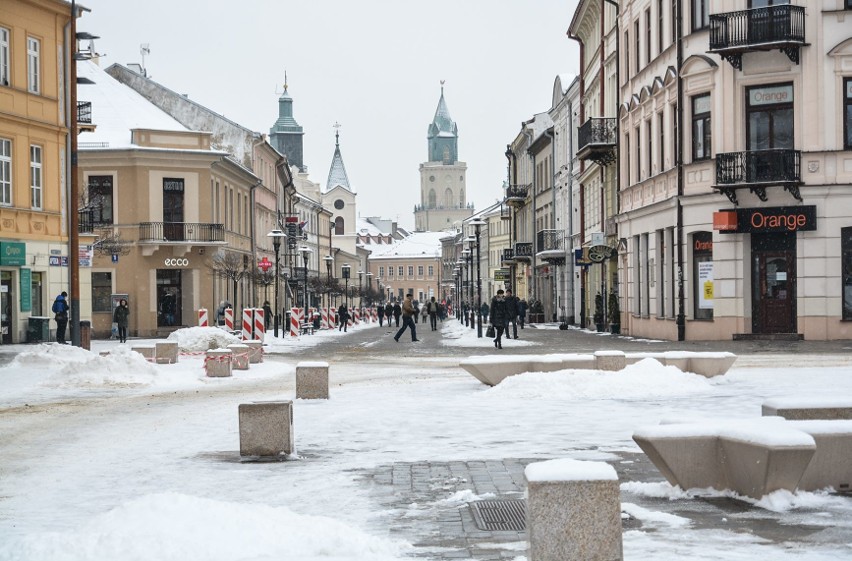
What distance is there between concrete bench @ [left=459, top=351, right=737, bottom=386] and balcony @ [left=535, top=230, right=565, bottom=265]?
43.2 meters

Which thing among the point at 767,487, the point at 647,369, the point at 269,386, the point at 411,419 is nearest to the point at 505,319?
the point at 269,386

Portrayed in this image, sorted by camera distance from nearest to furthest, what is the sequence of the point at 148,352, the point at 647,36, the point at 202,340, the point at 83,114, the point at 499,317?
the point at 148,352
the point at 202,340
the point at 499,317
the point at 647,36
the point at 83,114

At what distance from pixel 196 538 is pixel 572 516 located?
2103 mm

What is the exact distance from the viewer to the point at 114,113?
56250mm

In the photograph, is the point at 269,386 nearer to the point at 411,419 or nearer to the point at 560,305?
the point at 411,419

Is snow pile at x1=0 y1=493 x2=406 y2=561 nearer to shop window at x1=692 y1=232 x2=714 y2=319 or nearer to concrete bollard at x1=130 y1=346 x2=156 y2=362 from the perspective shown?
concrete bollard at x1=130 y1=346 x2=156 y2=362

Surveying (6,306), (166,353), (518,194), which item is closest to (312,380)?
(166,353)

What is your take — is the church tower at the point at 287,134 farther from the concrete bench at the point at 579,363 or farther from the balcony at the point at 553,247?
the concrete bench at the point at 579,363

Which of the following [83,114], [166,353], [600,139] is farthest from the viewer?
[600,139]

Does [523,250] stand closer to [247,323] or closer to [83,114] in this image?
[83,114]

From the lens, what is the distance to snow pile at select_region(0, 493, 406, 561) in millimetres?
6641

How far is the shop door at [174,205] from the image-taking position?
54.1 meters

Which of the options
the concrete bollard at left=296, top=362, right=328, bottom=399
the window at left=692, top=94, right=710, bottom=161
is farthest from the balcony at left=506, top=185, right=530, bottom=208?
the concrete bollard at left=296, top=362, right=328, bottom=399

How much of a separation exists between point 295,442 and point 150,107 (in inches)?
1891
